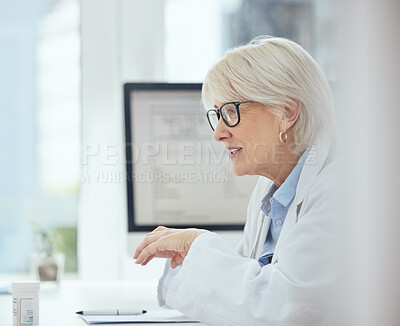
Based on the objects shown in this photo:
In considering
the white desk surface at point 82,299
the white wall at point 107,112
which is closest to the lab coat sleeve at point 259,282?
the white desk surface at point 82,299

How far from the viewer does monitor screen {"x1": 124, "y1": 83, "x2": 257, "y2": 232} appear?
2006 millimetres

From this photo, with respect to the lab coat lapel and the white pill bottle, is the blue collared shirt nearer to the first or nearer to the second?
the lab coat lapel

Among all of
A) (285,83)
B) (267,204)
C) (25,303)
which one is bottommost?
(25,303)

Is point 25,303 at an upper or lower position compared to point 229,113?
lower

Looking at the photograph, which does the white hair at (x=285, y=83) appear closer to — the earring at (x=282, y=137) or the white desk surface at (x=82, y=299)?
the earring at (x=282, y=137)

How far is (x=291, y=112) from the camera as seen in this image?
144 cm

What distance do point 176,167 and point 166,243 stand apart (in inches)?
28.6

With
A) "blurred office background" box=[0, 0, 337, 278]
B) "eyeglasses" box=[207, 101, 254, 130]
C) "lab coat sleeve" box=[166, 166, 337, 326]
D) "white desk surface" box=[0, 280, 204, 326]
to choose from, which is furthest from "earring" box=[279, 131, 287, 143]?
"blurred office background" box=[0, 0, 337, 278]

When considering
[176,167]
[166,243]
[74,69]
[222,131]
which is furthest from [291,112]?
[74,69]

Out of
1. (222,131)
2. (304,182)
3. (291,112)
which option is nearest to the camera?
(304,182)

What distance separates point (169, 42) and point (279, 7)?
405mm

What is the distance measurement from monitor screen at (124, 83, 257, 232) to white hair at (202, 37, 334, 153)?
0.57 meters

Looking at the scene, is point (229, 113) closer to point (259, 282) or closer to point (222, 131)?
point (222, 131)

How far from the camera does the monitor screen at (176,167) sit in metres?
2.01
